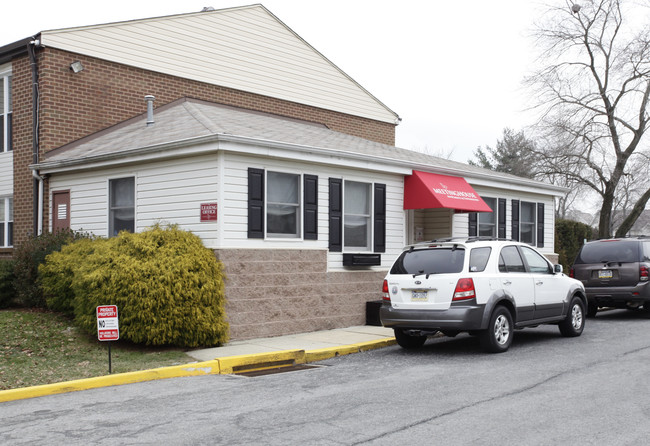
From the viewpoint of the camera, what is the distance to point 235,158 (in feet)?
38.5

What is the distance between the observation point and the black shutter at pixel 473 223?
56.5 feet

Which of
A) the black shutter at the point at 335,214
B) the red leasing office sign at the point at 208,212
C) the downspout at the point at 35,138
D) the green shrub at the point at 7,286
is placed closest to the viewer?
the red leasing office sign at the point at 208,212

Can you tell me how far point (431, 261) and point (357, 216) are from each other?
159 inches

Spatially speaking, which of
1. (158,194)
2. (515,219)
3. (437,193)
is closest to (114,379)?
(158,194)

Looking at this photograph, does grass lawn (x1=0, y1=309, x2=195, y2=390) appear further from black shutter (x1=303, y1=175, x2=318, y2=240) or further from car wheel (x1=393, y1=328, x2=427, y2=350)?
black shutter (x1=303, y1=175, x2=318, y2=240)

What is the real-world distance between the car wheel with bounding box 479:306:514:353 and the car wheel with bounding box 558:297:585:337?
1.96 m

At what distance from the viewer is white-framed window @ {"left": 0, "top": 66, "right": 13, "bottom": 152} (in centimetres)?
1678

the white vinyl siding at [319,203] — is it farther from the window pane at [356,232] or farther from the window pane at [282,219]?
the window pane at [356,232]

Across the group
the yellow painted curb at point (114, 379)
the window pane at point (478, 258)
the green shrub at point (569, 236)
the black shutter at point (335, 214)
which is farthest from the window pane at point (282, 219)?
the green shrub at point (569, 236)

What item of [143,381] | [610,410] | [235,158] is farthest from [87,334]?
[610,410]

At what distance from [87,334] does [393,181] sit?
709cm

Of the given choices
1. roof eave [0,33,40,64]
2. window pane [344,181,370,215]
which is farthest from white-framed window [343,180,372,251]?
roof eave [0,33,40,64]

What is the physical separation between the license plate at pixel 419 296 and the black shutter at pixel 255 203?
3.18 m

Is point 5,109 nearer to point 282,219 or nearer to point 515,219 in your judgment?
point 282,219
